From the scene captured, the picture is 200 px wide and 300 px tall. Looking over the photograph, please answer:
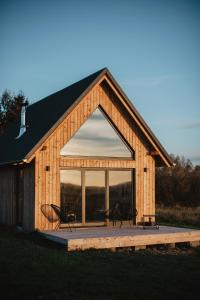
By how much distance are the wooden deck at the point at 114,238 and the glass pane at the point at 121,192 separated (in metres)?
1.05

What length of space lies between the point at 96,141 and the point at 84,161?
867 millimetres

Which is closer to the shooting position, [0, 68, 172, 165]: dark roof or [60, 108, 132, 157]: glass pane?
[0, 68, 172, 165]: dark roof

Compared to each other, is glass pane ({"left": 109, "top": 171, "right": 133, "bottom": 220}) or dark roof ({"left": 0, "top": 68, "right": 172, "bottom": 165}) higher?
dark roof ({"left": 0, "top": 68, "right": 172, "bottom": 165})

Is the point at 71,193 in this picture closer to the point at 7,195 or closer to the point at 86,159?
the point at 86,159

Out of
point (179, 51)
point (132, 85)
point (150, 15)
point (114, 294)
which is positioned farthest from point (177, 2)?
point (114, 294)

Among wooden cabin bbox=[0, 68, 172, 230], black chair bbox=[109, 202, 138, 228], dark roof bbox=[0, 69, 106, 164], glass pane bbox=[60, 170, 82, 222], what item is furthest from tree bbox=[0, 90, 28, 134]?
glass pane bbox=[60, 170, 82, 222]

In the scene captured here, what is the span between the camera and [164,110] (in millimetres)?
24531

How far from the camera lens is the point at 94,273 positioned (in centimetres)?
870

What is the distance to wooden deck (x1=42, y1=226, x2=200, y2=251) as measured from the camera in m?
11.5

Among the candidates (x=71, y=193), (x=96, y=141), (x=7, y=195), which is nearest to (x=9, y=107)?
(x=7, y=195)

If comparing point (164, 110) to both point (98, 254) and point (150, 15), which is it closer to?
point (150, 15)

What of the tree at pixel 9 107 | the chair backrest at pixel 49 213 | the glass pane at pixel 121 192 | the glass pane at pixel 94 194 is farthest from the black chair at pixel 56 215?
the tree at pixel 9 107

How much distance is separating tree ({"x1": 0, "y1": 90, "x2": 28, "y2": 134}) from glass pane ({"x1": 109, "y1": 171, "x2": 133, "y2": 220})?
22.5m

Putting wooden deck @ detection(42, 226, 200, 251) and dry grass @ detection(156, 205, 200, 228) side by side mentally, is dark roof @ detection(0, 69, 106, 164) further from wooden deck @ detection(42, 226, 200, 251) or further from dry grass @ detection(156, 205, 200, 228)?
dry grass @ detection(156, 205, 200, 228)
